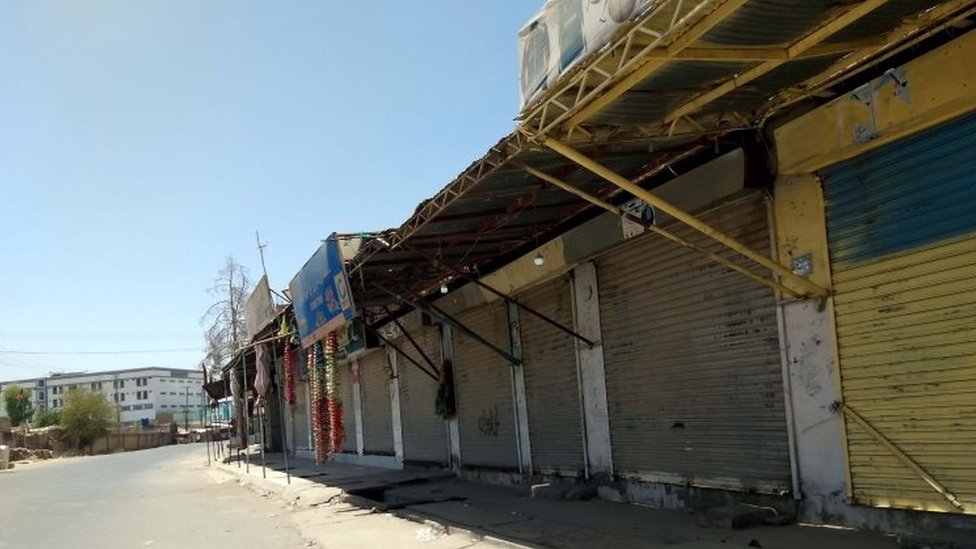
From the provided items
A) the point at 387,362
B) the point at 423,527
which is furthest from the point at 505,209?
the point at 387,362

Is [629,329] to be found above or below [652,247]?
below

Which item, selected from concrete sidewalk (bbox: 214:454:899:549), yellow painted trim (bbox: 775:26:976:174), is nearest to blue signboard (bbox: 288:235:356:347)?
concrete sidewalk (bbox: 214:454:899:549)

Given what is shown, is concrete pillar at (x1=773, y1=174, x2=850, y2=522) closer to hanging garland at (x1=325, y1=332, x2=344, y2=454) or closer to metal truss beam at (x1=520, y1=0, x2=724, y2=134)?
metal truss beam at (x1=520, y1=0, x2=724, y2=134)

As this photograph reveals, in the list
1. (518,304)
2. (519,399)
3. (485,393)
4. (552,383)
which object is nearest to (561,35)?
(518,304)

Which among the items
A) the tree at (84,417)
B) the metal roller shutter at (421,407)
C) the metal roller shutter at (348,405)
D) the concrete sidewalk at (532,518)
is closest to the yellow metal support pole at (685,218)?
the concrete sidewalk at (532,518)

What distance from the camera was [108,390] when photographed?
5581 inches

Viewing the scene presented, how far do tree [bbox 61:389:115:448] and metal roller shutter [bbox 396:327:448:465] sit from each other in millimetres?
62694

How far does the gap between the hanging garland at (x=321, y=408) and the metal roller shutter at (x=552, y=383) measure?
18.4ft

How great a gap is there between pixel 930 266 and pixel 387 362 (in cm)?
1457

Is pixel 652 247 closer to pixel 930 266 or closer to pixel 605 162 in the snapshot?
pixel 605 162

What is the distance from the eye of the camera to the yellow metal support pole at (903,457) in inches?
234

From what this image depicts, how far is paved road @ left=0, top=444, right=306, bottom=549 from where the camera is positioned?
11.4 meters

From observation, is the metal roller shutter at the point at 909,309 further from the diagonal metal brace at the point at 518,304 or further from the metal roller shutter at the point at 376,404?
the metal roller shutter at the point at 376,404

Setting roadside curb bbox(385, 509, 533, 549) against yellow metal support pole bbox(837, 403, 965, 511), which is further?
roadside curb bbox(385, 509, 533, 549)
